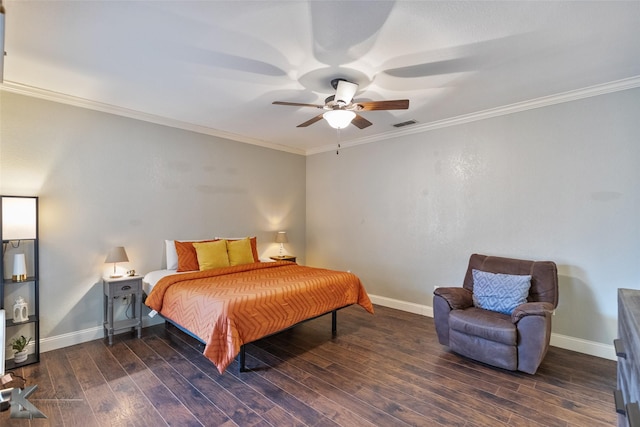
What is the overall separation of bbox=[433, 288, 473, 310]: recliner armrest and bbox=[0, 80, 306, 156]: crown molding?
147 inches

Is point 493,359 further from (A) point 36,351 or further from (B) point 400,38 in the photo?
(A) point 36,351

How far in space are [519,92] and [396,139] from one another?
1.75m

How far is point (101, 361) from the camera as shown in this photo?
2.99 meters

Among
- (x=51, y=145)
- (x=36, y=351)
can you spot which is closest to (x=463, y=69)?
(x=51, y=145)

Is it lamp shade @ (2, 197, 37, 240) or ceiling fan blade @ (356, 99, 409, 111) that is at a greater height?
ceiling fan blade @ (356, 99, 409, 111)

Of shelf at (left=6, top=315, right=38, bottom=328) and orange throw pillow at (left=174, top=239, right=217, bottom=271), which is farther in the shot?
orange throw pillow at (left=174, top=239, right=217, bottom=271)

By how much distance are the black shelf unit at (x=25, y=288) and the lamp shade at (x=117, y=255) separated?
1.99 ft

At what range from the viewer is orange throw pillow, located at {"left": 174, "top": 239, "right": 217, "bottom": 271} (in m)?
3.95

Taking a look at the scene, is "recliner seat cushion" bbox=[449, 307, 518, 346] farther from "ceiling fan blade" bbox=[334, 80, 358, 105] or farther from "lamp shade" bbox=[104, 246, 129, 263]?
"lamp shade" bbox=[104, 246, 129, 263]

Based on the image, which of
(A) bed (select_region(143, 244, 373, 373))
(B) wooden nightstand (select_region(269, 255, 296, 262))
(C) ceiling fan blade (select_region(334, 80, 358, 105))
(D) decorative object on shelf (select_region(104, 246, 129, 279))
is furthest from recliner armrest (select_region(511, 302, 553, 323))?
(D) decorative object on shelf (select_region(104, 246, 129, 279))

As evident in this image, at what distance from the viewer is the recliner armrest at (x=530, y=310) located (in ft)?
8.64

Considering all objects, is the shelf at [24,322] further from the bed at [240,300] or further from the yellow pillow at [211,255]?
the yellow pillow at [211,255]

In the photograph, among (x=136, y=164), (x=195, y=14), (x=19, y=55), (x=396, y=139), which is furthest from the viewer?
(x=396, y=139)

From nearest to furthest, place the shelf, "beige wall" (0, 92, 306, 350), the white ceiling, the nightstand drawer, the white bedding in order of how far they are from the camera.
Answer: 1. the white ceiling
2. the shelf
3. "beige wall" (0, 92, 306, 350)
4. the nightstand drawer
5. the white bedding
